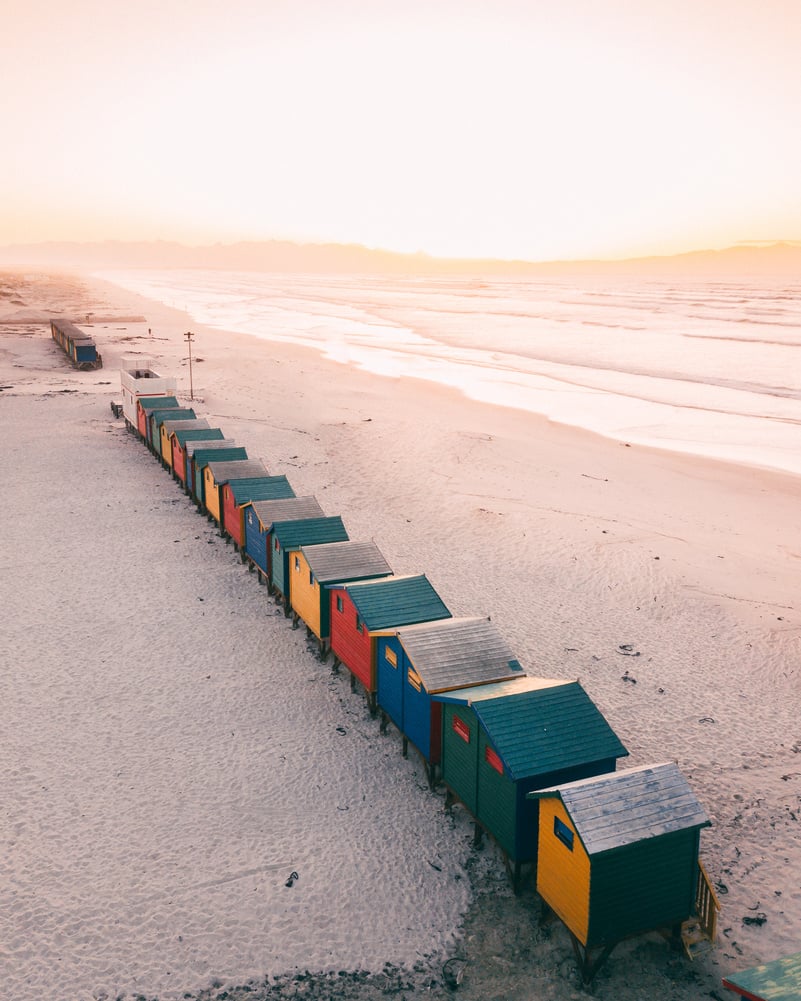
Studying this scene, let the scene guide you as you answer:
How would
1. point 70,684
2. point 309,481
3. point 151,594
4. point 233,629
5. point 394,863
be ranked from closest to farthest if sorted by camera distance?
1. point 394,863
2. point 70,684
3. point 233,629
4. point 151,594
5. point 309,481

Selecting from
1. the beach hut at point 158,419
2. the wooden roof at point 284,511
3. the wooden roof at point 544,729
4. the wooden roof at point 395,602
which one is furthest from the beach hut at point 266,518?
the beach hut at point 158,419

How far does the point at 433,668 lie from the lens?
54.1 feet

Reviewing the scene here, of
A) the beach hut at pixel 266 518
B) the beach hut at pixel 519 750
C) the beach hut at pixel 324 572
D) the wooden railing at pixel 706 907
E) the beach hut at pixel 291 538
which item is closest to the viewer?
the wooden railing at pixel 706 907

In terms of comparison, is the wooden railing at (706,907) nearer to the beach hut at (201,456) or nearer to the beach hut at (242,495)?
the beach hut at (242,495)

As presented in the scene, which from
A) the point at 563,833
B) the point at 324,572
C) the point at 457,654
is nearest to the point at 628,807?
the point at 563,833

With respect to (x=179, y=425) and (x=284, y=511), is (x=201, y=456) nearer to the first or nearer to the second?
(x=179, y=425)

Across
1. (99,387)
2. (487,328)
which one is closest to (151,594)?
(99,387)

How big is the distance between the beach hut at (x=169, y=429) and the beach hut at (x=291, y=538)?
48.2 ft

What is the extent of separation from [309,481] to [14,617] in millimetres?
16423

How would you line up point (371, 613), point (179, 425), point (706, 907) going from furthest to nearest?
point (179, 425), point (371, 613), point (706, 907)

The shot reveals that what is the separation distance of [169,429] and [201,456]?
17.8ft

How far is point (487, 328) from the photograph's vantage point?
116m

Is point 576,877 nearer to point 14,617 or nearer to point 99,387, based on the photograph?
point 14,617

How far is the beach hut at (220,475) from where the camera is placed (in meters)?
30.0
